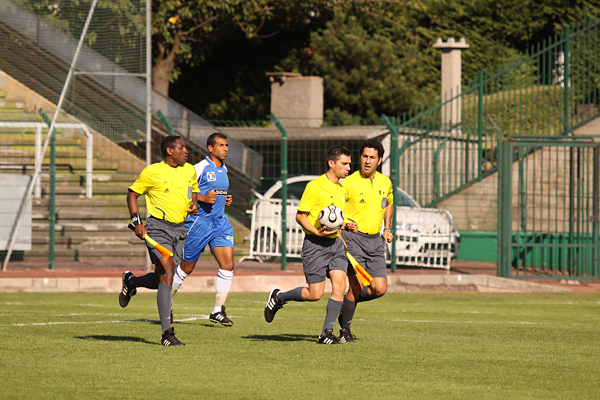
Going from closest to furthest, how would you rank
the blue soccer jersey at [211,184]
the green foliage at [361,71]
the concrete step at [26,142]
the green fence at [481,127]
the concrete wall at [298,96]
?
1. the blue soccer jersey at [211,184]
2. the concrete step at [26,142]
3. the green fence at [481,127]
4. the concrete wall at [298,96]
5. the green foliage at [361,71]

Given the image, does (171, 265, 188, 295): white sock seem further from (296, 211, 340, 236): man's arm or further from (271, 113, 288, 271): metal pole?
(271, 113, 288, 271): metal pole

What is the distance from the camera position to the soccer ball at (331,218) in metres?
7.76

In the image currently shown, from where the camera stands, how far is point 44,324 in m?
9.41

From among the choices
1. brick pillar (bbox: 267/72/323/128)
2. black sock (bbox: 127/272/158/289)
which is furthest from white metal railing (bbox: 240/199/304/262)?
brick pillar (bbox: 267/72/323/128)

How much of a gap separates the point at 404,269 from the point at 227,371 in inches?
393

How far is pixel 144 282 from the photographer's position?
8789mm

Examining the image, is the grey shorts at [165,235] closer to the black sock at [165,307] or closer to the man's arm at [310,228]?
the black sock at [165,307]

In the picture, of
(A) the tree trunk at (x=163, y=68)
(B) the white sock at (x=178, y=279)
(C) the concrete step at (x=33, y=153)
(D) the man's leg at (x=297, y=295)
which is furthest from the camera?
(A) the tree trunk at (x=163, y=68)

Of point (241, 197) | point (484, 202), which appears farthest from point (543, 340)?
point (484, 202)

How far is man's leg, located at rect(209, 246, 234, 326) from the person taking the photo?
9.55 m

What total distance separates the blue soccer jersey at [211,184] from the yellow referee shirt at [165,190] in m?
1.27

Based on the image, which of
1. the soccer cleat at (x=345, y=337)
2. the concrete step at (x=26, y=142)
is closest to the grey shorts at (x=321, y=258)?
the soccer cleat at (x=345, y=337)

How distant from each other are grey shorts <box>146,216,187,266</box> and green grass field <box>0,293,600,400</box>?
85 cm

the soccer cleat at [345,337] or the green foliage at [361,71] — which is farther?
the green foliage at [361,71]
